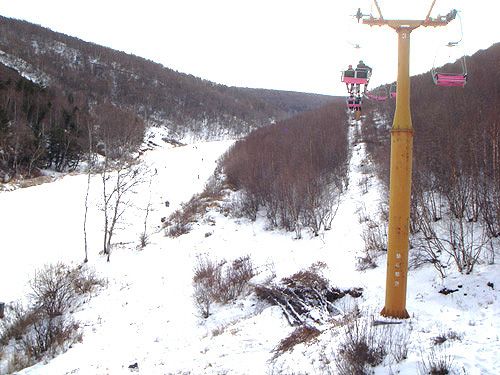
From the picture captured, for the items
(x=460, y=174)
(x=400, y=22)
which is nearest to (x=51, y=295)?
(x=400, y=22)

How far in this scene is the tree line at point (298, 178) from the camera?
21792 millimetres

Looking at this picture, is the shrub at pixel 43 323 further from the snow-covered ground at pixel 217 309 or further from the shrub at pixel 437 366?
the shrub at pixel 437 366

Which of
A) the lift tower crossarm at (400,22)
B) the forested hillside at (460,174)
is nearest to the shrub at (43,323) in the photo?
the forested hillside at (460,174)

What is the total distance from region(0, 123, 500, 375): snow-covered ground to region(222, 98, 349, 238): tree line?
1149mm

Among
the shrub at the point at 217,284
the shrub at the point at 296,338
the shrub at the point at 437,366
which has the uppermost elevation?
the shrub at the point at 437,366

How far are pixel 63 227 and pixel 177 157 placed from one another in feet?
111

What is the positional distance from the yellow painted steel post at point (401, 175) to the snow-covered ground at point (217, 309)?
117 centimetres

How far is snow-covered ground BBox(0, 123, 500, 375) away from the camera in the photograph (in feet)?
21.1

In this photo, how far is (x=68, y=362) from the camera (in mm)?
10750

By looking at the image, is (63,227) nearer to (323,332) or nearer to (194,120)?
(323,332)

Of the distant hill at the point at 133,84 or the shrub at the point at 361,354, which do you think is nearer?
the shrub at the point at 361,354

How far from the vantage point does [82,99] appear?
8950 cm

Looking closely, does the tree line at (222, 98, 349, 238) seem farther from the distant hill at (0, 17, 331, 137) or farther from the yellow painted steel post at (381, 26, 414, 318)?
the distant hill at (0, 17, 331, 137)

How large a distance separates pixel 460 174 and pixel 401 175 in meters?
6.18
